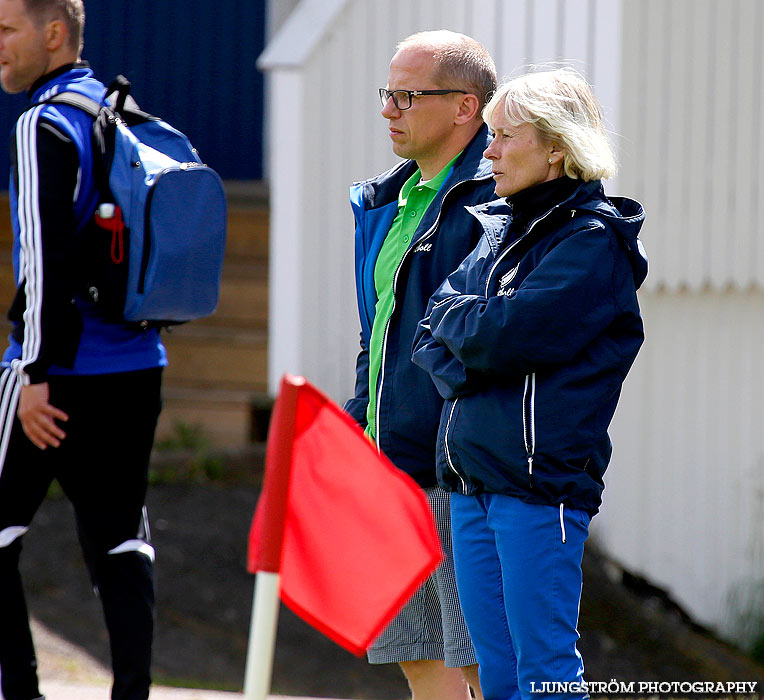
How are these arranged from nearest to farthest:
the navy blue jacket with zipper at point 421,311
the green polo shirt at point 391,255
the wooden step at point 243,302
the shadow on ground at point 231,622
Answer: the navy blue jacket with zipper at point 421,311
the green polo shirt at point 391,255
the shadow on ground at point 231,622
the wooden step at point 243,302

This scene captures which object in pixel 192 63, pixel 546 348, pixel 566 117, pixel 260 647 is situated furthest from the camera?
pixel 192 63

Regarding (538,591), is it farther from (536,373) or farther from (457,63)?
(457,63)

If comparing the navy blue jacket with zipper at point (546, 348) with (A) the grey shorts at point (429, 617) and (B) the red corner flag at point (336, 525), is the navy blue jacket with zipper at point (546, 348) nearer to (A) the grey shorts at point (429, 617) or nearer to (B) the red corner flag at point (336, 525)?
(A) the grey shorts at point (429, 617)

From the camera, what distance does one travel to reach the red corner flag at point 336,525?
2100mm

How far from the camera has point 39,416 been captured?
10.9 feet

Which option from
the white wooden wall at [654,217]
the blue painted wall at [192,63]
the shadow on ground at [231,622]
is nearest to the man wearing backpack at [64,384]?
the shadow on ground at [231,622]

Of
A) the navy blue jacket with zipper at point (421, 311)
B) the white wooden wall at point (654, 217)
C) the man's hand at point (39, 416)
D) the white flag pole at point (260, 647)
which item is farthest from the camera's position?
the white wooden wall at point (654, 217)

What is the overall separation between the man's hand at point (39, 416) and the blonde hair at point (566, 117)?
1.43 metres

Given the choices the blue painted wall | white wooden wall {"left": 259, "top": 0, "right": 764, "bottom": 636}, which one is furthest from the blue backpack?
the blue painted wall

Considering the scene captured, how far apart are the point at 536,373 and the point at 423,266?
527 mm

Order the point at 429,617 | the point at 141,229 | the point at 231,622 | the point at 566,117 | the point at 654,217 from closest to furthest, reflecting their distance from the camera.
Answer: the point at 566,117 → the point at 429,617 → the point at 141,229 → the point at 231,622 → the point at 654,217

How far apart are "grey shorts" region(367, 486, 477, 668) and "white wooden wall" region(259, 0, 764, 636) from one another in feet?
11.0

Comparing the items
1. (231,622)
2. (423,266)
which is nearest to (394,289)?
(423,266)

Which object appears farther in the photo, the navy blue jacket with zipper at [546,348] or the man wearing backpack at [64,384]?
the man wearing backpack at [64,384]
